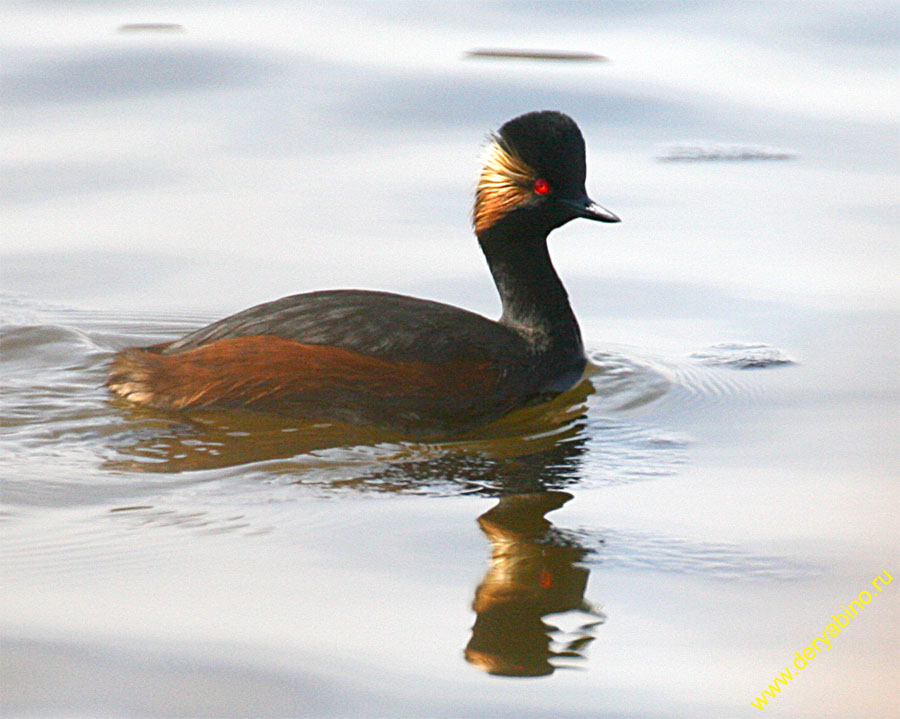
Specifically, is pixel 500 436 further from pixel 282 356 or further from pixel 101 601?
pixel 101 601

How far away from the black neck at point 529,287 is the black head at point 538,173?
0.23ft

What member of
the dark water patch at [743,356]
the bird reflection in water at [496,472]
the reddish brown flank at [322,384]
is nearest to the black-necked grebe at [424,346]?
the reddish brown flank at [322,384]

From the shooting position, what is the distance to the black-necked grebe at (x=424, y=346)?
682 centimetres

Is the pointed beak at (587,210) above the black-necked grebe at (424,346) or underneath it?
above

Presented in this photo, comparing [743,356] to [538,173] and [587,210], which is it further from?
[538,173]

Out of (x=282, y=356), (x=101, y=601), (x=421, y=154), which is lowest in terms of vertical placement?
(x=101, y=601)

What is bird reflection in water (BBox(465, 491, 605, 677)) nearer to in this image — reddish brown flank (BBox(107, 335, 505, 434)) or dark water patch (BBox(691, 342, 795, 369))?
reddish brown flank (BBox(107, 335, 505, 434))

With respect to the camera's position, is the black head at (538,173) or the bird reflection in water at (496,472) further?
the black head at (538,173)

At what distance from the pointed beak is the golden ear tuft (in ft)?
0.63

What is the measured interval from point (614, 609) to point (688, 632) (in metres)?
0.25

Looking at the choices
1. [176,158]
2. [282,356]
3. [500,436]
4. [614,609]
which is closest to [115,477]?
[282,356]

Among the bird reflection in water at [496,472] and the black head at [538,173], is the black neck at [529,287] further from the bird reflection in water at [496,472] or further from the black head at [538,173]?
the bird reflection in water at [496,472]

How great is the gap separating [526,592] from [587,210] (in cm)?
267

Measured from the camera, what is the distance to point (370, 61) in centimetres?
1338
